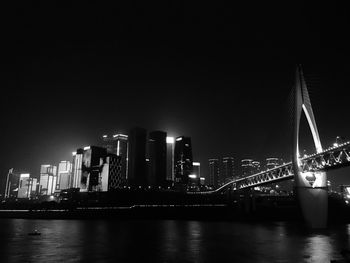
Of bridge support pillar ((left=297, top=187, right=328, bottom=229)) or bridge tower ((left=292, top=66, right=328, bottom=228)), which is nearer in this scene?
bridge support pillar ((left=297, top=187, right=328, bottom=229))

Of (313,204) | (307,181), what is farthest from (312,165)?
(313,204)

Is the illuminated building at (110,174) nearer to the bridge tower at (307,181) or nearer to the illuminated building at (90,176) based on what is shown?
the illuminated building at (90,176)

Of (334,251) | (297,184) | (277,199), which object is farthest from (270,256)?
(277,199)

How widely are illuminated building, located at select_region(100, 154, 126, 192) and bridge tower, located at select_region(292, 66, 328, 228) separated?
139 m

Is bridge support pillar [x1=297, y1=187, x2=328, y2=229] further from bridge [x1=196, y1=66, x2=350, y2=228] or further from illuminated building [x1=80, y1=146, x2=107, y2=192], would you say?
illuminated building [x1=80, y1=146, x2=107, y2=192]

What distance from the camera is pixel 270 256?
28359mm

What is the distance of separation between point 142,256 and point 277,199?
115m

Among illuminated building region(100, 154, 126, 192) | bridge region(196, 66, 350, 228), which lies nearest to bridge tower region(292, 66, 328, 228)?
bridge region(196, 66, 350, 228)

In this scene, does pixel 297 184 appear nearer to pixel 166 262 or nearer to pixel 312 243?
pixel 312 243

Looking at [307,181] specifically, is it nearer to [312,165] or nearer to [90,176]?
[312,165]

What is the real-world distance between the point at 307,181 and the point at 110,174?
14782 cm

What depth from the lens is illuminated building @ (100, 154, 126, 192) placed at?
18138 centimetres

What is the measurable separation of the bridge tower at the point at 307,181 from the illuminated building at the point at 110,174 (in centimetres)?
13870

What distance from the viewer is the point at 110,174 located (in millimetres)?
185500
